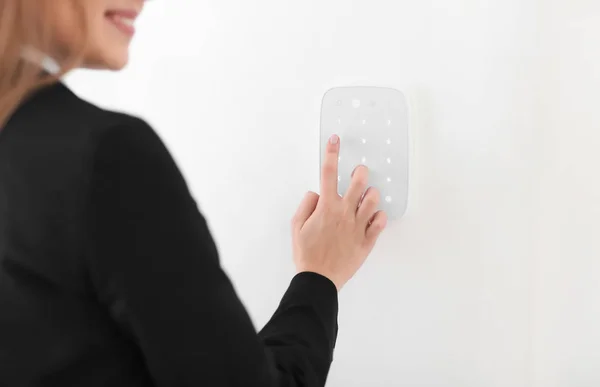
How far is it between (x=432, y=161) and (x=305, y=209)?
0.50 feet

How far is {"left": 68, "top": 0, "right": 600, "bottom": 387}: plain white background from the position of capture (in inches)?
22.7

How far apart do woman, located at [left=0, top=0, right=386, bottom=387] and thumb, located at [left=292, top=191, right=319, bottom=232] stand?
25cm

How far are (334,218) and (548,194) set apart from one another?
232 millimetres

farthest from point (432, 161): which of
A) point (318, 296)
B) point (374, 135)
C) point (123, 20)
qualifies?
point (123, 20)

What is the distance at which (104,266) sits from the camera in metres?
0.34

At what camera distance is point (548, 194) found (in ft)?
1.93

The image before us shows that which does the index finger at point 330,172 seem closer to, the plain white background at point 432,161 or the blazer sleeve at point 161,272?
the plain white background at point 432,161

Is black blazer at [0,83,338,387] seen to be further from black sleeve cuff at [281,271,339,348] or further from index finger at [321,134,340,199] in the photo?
index finger at [321,134,340,199]

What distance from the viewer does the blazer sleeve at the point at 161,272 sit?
33 cm

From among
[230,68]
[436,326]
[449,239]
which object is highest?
[230,68]

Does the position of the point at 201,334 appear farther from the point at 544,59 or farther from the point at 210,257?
the point at 544,59

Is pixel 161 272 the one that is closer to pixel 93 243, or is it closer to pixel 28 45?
pixel 93 243

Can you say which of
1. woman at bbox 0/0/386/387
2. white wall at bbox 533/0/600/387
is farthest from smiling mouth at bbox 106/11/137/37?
white wall at bbox 533/0/600/387

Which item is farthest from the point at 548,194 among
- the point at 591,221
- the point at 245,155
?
the point at 245,155
